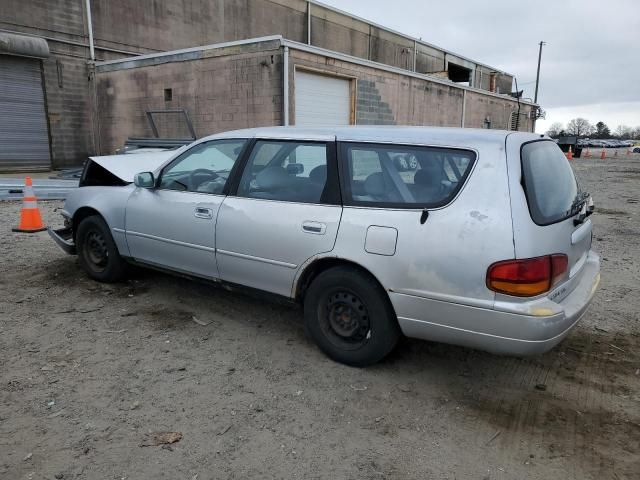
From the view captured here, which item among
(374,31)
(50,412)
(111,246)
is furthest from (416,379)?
(374,31)

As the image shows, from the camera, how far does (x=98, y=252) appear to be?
→ 4.96m

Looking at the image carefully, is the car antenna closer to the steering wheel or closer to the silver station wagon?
the silver station wagon

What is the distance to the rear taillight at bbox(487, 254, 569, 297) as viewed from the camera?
2680mm

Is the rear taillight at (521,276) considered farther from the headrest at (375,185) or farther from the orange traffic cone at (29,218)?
the orange traffic cone at (29,218)

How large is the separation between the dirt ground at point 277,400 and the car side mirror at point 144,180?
1.10 metres

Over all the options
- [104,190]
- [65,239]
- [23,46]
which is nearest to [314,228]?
[104,190]

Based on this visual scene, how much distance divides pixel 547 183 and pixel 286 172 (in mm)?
1809

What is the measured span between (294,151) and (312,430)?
6.60 feet

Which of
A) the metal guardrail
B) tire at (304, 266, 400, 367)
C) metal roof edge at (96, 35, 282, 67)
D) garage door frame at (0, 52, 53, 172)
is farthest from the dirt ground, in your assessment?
garage door frame at (0, 52, 53, 172)

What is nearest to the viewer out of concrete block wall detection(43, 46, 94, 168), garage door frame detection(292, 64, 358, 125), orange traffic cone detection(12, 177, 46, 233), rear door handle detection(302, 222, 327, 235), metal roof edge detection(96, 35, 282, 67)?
rear door handle detection(302, 222, 327, 235)

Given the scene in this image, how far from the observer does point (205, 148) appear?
14.0 feet

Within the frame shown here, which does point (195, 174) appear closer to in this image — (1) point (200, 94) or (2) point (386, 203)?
(2) point (386, 203)

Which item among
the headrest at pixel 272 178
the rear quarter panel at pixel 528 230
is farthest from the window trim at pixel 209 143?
the rear quarter panel at pixel 528 230

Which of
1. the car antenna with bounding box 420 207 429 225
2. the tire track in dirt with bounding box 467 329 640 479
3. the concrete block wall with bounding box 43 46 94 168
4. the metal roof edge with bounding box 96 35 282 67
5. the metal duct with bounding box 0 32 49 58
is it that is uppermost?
the metal duct with bounding box 0 32 49 58
